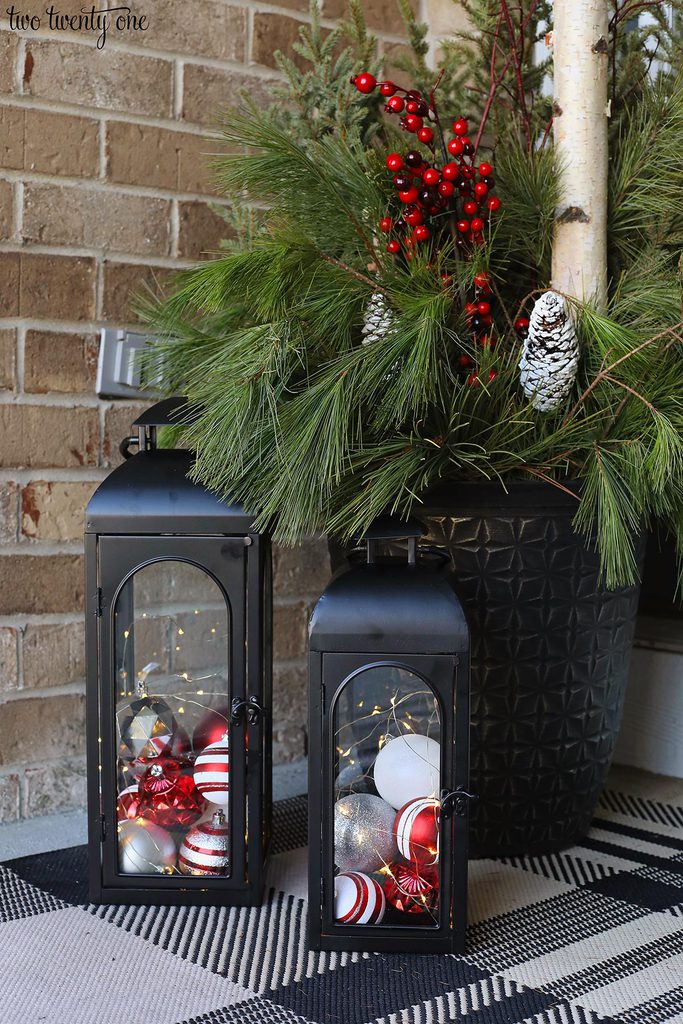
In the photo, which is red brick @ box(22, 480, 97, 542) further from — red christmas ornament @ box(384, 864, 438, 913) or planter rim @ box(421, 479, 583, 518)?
red christmas ornament @ box(384, 864, 438, 913)

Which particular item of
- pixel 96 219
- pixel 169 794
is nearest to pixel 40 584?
pixel 169 794

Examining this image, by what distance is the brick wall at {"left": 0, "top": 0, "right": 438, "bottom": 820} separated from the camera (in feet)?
4.11

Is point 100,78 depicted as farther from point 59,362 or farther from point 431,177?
point 431,177

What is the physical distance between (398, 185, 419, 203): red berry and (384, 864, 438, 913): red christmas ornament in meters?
0.70

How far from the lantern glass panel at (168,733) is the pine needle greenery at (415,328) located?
157mm

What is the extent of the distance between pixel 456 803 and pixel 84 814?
2.02 feet

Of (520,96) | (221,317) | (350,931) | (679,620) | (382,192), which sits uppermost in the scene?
(520,96)

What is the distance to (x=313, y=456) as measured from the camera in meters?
0.95

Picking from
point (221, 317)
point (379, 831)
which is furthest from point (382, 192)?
point (379, 831)

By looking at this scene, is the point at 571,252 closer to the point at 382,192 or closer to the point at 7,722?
the point at 382,192

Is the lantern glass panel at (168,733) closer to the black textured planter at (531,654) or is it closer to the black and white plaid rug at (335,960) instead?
the black and white plaid rug at (335,960)

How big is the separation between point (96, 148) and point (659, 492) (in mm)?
865

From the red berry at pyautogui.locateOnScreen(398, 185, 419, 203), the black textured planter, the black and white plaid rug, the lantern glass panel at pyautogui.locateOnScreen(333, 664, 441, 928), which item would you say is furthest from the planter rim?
the black and white plaid rug

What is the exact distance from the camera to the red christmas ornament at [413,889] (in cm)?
94
